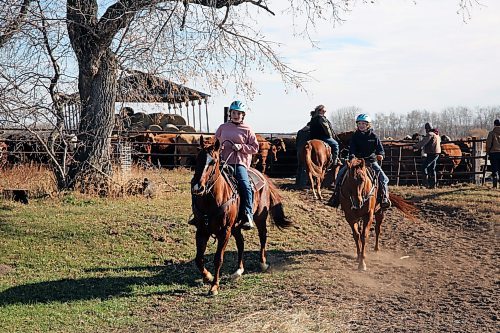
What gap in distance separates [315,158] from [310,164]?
35 centimetres

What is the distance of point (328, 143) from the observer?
16.4 m

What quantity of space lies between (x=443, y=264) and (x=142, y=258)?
5362 millimetres

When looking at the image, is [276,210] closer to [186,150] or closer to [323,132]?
[323,132]

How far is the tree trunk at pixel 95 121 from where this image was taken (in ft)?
51.0

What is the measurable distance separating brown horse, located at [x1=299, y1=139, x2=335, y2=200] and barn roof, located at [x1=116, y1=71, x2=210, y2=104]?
344 cm

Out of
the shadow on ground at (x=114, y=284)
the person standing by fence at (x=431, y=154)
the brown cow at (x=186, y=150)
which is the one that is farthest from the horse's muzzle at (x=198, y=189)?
the brown cow at (x=186, y=150)

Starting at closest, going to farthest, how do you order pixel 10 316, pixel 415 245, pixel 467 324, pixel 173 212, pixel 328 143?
pixel 467 324 → pixel 10 316 → pixel 415 245 → pixel 173 212 → pixel 328 143

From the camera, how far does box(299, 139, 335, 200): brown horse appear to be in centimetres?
1559

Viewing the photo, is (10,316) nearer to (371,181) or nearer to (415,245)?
(371,181)

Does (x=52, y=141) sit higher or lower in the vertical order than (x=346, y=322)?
higher

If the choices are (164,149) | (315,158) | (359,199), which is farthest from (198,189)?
(164,149)

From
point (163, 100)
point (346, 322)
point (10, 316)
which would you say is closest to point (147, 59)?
point (163, 100)

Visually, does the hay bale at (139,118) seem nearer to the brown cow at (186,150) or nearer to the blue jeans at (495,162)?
the brown cow at (186,150)

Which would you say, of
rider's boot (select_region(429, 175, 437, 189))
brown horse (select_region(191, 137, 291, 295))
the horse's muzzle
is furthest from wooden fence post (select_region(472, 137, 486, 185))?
the horse's muzzle
